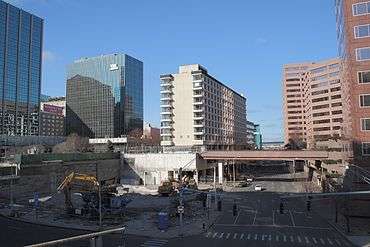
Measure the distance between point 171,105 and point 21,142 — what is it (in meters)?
70.5

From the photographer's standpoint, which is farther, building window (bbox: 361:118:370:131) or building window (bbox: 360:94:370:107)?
building window (bbox: 360:94:370:107)

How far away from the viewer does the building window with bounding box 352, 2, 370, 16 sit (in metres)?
72.1

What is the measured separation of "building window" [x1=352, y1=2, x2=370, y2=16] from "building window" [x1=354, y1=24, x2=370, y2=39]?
239 centimetres

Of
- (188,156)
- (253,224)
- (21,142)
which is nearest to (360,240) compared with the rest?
(253,224)

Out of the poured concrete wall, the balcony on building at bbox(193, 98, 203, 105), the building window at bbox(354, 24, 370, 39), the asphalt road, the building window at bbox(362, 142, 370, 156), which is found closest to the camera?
the asphalt road

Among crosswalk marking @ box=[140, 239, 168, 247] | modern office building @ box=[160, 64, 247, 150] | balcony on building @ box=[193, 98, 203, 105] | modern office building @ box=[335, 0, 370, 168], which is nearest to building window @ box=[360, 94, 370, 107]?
modern office building @ box=[335, 0, 370, 168]

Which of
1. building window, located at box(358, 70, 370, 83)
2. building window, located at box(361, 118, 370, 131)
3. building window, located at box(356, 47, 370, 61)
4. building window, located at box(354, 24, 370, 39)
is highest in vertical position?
building window, located at box(354, 24, 370, 39)

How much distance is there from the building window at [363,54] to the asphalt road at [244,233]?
28.5 m

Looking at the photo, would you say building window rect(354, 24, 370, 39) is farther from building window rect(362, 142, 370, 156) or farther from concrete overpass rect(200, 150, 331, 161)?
concrete overpass rect(200, 150, 331, 161)

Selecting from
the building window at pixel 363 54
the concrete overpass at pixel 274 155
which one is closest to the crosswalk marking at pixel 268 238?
the building window at pixel 363 54

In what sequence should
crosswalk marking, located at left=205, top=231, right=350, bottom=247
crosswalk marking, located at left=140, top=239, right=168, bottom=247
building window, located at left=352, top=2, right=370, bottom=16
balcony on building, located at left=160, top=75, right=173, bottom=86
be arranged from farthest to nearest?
1. balcony on building, located at left=160, top=75, right=173, bottom=86
2. building window, located at left=352, top=2, right=370, bottom=16
3. crosswalk marking, located at left=205, top=231, right=350, bottom=247
4. crosswalk marking, located at left=140, top=239, right=168, bottom=247

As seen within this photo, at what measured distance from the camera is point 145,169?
138m

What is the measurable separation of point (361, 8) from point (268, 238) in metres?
45.0

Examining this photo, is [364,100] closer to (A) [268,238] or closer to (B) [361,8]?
(B) [361,8]
